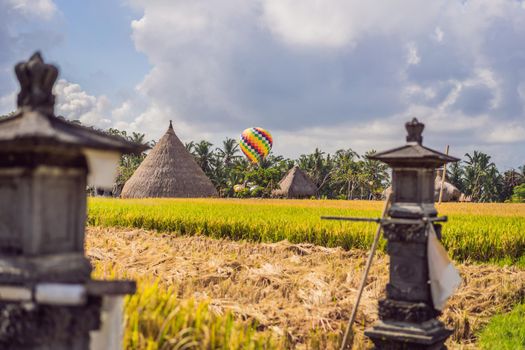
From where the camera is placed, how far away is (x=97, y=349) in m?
3.09

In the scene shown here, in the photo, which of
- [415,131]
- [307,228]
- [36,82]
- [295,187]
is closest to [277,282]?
[415,131]

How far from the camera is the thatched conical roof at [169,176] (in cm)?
3225

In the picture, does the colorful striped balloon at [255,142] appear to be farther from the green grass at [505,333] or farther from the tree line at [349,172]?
the green grass at [505,333]

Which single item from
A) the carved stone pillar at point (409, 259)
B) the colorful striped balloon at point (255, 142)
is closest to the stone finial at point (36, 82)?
the carved stone pillar at point (409, 259)

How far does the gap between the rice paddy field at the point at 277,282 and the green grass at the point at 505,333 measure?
0.06ft

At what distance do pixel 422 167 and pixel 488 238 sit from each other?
746 centimetres

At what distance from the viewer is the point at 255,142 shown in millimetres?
43781

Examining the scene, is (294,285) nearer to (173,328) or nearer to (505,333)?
(505,333)

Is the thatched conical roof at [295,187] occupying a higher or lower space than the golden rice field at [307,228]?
higher

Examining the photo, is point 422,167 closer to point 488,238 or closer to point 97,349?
point 97,349

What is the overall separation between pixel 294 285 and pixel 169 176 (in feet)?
81.7

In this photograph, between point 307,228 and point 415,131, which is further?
point 307,228

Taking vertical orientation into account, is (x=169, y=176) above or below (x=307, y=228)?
above

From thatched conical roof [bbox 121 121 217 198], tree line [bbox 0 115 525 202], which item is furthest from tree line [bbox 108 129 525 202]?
thatched conical roof [bbox 121 121 217 198]
